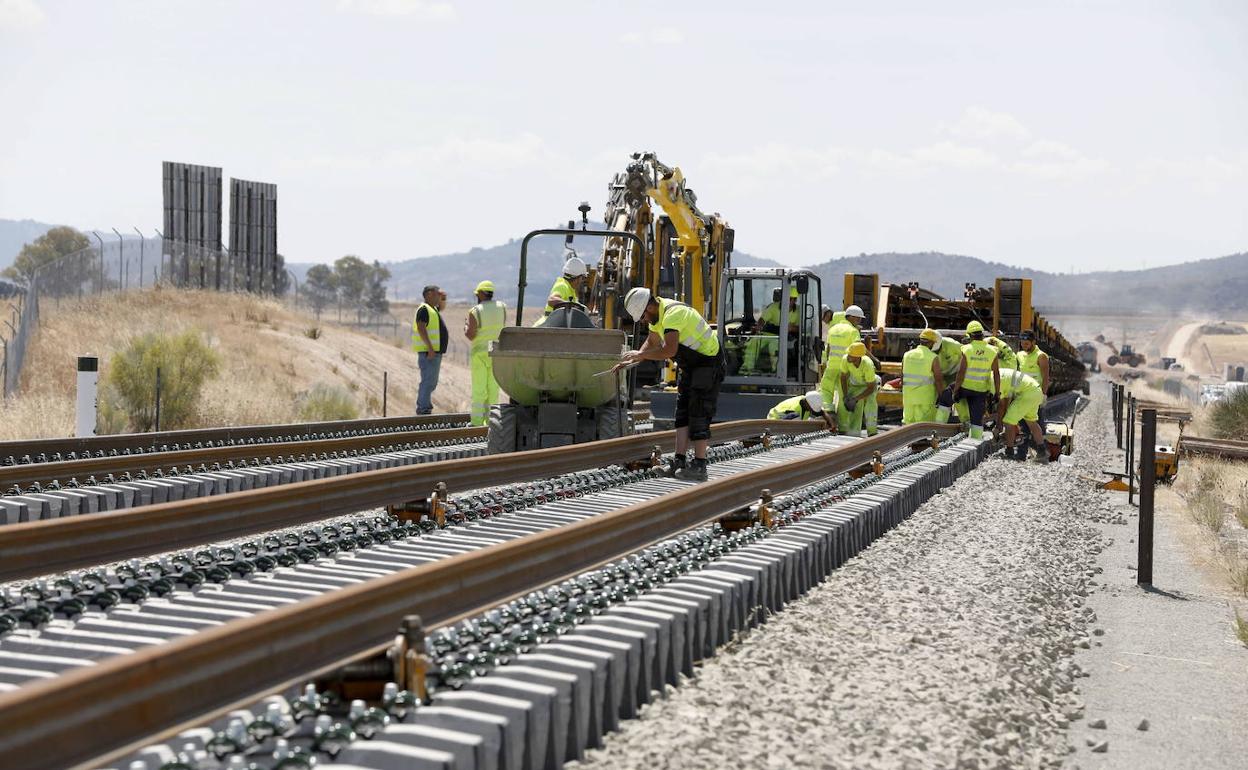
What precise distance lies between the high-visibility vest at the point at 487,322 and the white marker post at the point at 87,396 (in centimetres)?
424

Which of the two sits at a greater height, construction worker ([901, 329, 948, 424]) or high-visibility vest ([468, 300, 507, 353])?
high-visibility vest ([468, 300, 507, 353])

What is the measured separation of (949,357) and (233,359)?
1596cm

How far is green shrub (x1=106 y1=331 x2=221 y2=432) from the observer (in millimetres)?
20609

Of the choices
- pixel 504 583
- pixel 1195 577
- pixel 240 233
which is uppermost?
pixel 240 233

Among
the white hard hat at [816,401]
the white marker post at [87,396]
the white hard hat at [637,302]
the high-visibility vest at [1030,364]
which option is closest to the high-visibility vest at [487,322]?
the white marker post at [87,396]

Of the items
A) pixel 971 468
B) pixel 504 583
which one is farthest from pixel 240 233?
pixel 504 583

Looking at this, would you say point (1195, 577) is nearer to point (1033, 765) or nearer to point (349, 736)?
point (1033, 765)

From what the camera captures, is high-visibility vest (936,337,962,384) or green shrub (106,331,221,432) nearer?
high-visibility vest (936,337,962,384)

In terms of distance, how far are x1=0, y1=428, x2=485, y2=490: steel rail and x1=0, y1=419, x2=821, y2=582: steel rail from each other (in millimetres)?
2702

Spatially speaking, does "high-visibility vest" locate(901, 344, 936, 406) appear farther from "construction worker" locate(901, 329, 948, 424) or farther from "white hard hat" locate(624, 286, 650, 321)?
"white hard hat" locate(624, 286, 650, 321)

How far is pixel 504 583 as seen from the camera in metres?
5.90

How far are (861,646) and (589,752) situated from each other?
7.48 ft

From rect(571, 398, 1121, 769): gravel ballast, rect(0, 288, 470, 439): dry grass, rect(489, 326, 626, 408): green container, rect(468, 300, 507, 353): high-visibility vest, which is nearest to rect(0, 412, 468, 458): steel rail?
rect(468, 300, 507, 353): high-visibility vest

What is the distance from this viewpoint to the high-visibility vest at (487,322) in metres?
16.3
